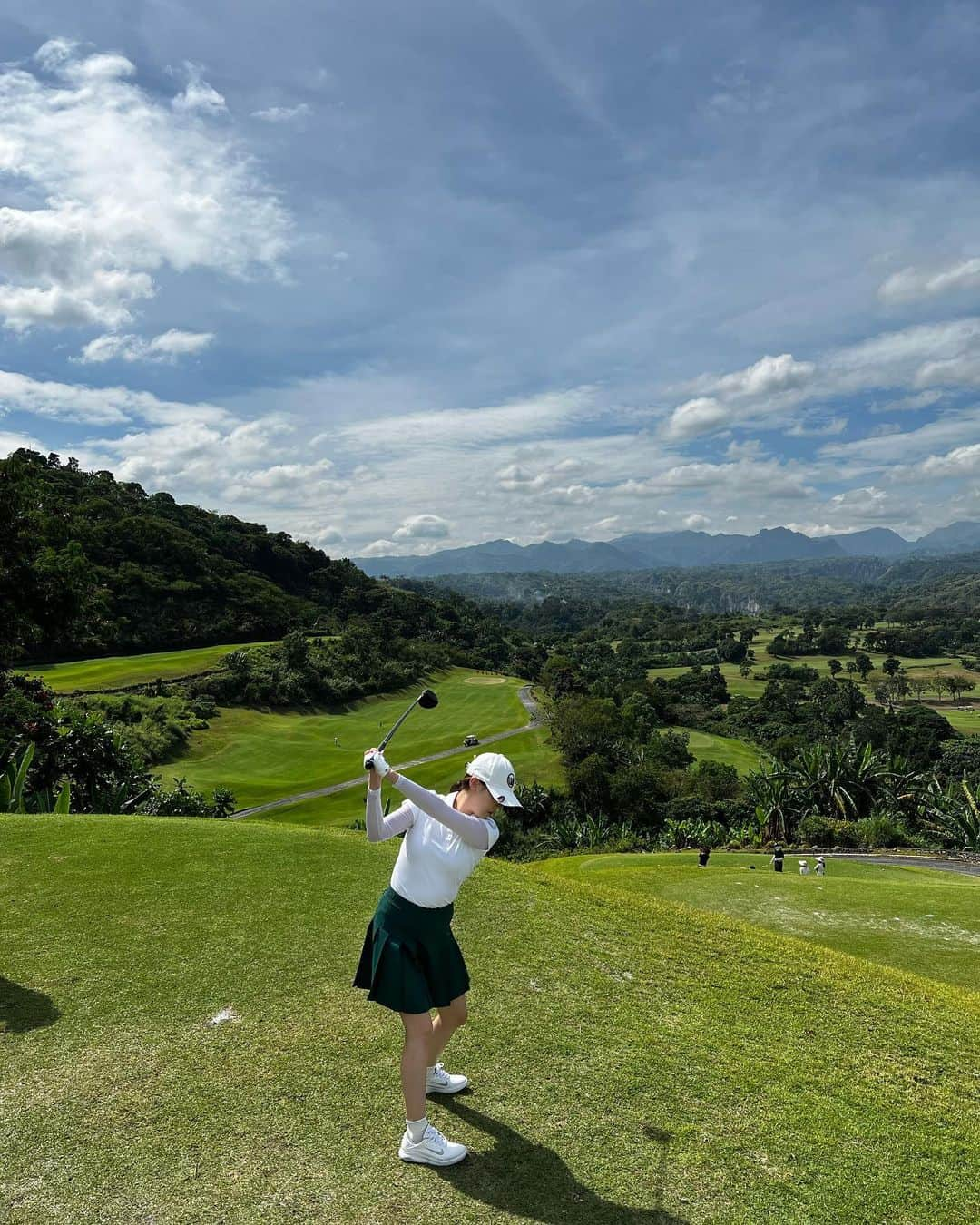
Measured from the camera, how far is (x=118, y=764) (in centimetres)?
2462

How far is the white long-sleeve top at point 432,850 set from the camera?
4.36 m

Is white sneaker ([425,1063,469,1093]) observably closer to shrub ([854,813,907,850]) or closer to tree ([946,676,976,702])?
shrub ([854,813,907,850])

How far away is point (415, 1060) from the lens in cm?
438

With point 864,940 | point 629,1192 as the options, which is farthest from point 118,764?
point 629,1192

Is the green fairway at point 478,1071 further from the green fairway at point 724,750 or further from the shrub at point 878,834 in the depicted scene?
the green fairway at point 724,750

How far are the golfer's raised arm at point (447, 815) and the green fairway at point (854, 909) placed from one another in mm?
8471

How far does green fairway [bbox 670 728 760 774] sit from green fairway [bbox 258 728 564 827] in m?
18.0

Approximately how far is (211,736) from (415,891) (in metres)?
65.3

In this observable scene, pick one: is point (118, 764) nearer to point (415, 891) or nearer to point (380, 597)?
point (415, 891)

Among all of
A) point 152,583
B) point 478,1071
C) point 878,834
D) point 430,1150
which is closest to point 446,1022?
point 430,1150

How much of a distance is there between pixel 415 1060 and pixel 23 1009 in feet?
12.2

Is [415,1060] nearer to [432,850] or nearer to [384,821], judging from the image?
[432,850]

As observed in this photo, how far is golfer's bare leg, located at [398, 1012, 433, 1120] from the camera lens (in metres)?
4.32

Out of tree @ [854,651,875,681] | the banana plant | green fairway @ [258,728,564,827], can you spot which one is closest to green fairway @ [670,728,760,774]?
green fairway @ [258,728,564,827]
